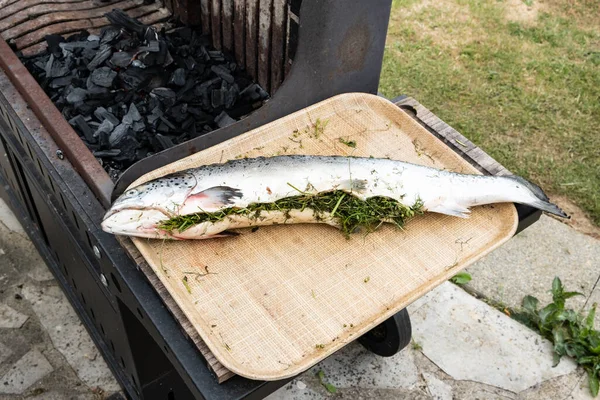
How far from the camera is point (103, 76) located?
368 cm

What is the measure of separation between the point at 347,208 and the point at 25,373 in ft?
8.32

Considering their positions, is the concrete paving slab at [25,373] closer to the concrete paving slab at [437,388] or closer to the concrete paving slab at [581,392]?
the concrete paving slab at [437,388]

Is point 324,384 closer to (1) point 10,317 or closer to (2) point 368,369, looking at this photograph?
(2) point 368,369

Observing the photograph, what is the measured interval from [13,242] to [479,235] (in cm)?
354

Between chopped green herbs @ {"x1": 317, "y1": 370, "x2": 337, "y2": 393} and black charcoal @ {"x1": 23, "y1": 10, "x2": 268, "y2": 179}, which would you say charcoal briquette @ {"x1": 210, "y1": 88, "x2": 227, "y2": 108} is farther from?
chopped green herbs @ {"x1": 317, "y1": 370, "x2": 337, "y2": 393}

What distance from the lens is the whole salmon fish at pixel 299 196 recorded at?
238cm

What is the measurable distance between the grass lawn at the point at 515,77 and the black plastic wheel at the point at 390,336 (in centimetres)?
237

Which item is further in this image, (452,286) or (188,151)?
(452,286)

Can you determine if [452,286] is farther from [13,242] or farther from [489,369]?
[13,242]

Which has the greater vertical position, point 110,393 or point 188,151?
point 188,151

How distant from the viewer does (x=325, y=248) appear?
2.47 m

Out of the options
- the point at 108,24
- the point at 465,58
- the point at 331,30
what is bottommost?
the point at 465,58

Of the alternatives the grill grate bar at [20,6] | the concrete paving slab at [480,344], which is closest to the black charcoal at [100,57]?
the grill grate bar at [20,6]

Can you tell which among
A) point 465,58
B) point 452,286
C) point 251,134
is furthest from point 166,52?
point 465,58
